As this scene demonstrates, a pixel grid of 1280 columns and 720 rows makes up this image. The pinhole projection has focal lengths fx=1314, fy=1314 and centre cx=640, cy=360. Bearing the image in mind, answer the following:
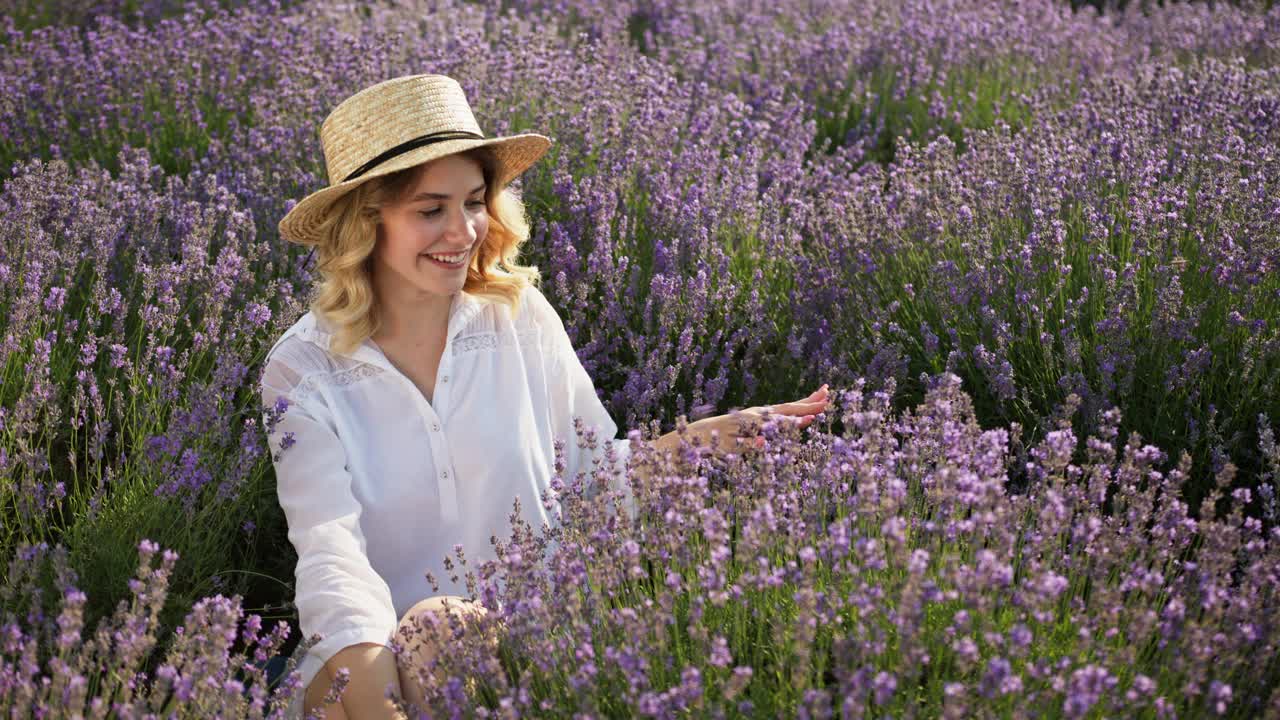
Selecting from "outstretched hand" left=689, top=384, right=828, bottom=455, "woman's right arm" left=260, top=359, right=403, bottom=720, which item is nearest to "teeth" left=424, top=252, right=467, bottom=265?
"woman's right arm" left=260, top=359, right=403, bottom=720

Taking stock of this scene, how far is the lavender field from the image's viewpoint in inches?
75.3

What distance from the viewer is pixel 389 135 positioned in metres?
2.80

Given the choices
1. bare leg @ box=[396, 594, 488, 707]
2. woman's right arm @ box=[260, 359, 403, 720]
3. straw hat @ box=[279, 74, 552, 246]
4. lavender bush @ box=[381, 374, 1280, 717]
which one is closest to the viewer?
lavender bush @ box=[381, 374, 1280, 717]

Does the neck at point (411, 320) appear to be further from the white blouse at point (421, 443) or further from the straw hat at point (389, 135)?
the straw hat at point (389, 135)

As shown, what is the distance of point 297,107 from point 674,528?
3.02 metres

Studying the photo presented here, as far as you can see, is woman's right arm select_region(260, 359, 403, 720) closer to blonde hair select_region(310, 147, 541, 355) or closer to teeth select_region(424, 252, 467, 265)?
blonde hair select_region(310, 147, 541, 355)

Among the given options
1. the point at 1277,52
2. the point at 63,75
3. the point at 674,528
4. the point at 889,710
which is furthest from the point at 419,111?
the point at 1277,52

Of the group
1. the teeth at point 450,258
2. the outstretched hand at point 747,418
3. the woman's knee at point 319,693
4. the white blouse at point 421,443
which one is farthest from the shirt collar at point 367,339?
the woman's knee at point 319,693

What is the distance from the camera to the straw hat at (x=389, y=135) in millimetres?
2768

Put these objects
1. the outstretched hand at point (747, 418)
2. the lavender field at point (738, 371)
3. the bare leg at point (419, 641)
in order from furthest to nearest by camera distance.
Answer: the outstretched hand at point (747, 418)
the bare leg at point (419, 641)
the lavender field at point (738, 371)

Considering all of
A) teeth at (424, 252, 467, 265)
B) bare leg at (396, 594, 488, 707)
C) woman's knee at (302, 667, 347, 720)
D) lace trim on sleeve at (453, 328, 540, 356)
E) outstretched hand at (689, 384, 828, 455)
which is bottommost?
woman's knee at (302, 667, 347, 720)

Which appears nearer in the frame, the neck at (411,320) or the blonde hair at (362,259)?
the blonde hair at (362,259)

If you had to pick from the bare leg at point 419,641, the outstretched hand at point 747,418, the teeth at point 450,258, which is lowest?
the bare leg at point 419,641

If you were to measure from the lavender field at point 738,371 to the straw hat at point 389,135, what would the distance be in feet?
1.38
